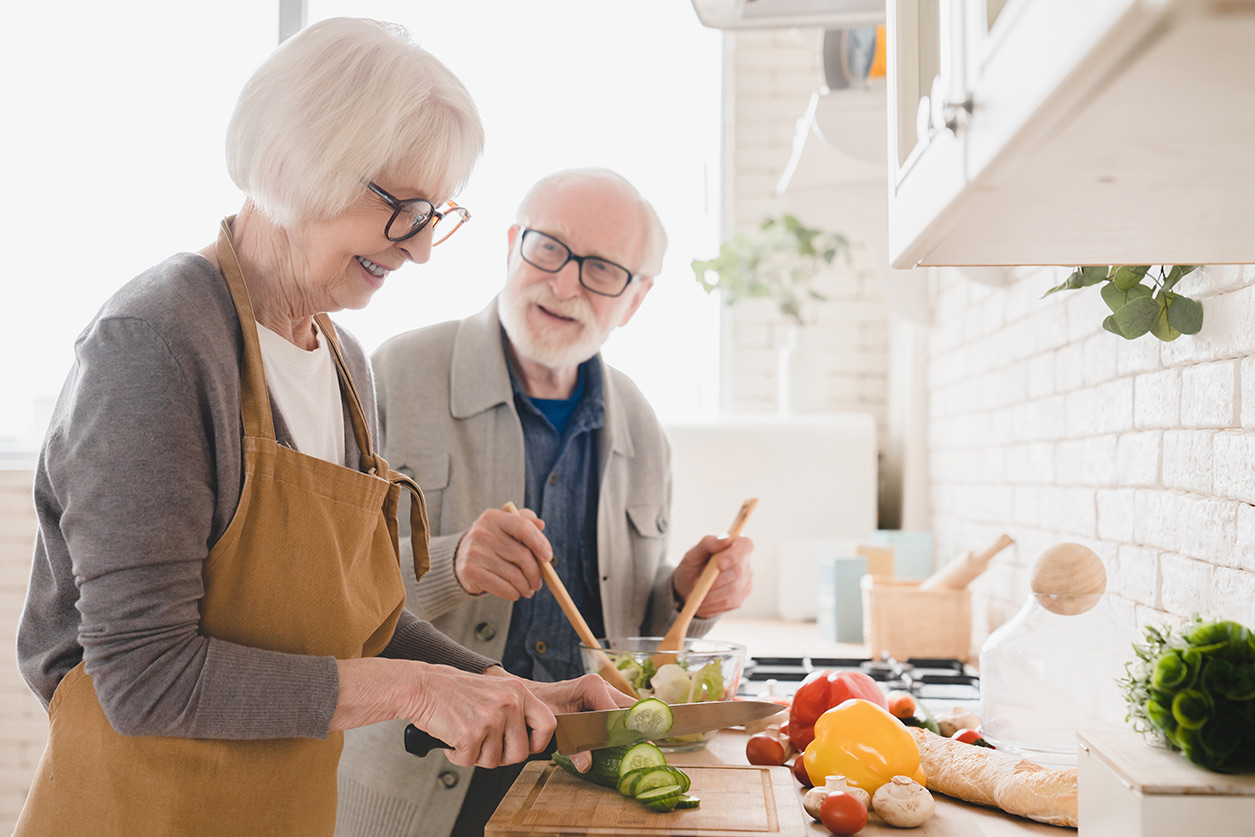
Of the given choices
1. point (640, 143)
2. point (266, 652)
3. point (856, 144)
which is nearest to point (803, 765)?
point (266, 652)

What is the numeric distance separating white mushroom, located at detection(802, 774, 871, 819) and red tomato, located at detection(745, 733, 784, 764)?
170mm

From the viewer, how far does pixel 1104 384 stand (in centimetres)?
154

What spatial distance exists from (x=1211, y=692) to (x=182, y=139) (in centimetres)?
334

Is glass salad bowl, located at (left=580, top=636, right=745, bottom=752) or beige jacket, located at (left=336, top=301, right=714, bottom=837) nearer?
glass salad bowl, located at (left=580, top=636, right=745, bottom=752)

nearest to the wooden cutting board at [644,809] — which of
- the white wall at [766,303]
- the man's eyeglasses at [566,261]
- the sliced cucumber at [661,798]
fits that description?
the sliced cucumber at [661,798]

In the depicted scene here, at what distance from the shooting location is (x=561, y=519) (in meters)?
1.79

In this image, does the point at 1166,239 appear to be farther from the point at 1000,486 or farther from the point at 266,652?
the point at 1000,486

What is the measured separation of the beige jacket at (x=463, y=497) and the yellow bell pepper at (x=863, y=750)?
616 mm

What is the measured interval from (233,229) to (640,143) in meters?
2.58

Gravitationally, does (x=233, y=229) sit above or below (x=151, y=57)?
below

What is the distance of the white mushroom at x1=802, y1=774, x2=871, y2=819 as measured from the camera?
1036mm

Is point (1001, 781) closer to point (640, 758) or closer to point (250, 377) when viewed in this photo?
point (640, 758)

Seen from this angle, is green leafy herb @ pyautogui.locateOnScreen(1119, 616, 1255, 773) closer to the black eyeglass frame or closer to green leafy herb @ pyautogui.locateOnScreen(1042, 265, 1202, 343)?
green leafy herb @ pyautogui.locateOnScreen(1042, 265, 1202, 343)

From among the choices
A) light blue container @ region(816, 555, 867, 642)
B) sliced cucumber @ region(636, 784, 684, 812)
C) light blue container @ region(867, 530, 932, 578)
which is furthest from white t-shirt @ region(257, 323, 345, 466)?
light blue container @ region(867, 530, 932, 578)
